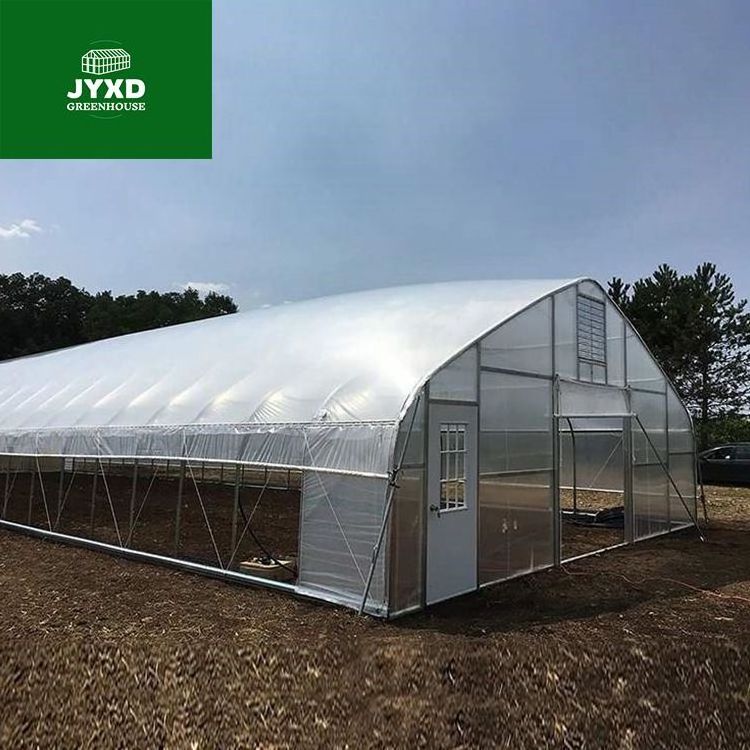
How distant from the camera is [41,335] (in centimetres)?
4334

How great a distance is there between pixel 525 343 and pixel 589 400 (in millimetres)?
1943

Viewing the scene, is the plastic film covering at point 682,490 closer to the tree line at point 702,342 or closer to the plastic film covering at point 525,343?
the plastic film covering at point 525,343

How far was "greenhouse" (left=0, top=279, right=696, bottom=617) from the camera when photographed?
7211mm

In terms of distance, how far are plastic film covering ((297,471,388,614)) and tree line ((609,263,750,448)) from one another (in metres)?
26.1

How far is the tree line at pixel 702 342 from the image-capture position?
98.4 feet

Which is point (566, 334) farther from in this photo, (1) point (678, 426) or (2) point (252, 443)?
(2) point (252, 443)

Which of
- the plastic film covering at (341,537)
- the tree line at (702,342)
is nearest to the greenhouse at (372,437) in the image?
the plastic film covering at (341,537)

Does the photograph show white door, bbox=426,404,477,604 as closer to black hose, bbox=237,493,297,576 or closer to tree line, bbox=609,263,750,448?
black hose, bbox=237,493,297,576

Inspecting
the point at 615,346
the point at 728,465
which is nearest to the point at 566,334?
the point at 615,346

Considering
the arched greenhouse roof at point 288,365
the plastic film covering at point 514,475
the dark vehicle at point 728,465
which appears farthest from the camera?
the dark vehicle at point 728,465

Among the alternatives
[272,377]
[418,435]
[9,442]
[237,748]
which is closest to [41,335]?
[9,442]

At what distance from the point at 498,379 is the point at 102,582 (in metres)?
5.30

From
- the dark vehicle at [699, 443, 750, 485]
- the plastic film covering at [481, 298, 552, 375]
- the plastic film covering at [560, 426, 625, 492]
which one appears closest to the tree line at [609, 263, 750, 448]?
the dark vehicle at [699, 443, 750, 485]

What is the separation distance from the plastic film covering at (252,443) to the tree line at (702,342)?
25229mm
